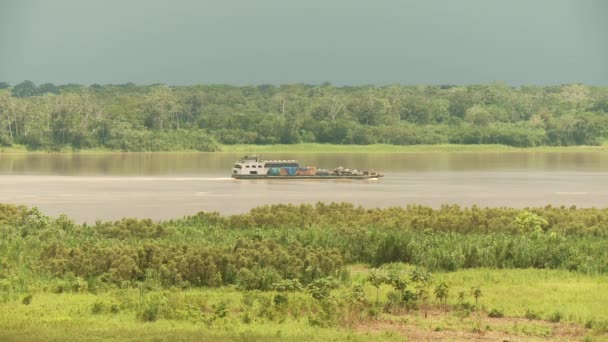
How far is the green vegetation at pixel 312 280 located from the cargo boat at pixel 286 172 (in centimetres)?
5006

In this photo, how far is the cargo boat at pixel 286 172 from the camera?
274ft

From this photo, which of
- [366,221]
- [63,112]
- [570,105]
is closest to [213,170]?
[63,112]

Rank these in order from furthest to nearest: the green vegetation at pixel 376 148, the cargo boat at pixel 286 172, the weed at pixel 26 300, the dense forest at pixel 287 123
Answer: the green vegetation at pixel 376 148 < the dense forest at pixel 287 123 < the cargo boat at pixel 286 172 < the weed at pixel 26 300

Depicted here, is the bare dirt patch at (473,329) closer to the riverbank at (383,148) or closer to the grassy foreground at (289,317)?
the grassy foreground at (289,317)

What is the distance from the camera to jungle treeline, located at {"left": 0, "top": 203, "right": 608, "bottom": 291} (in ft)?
74.8

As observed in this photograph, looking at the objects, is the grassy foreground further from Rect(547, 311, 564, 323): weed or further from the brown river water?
the brown river water

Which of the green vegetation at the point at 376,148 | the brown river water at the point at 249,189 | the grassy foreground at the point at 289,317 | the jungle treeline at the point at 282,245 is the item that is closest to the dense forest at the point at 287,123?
the green vegetation at the point at 376,148

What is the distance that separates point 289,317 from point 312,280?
4.12m

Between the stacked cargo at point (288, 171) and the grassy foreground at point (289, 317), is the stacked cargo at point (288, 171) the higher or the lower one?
the lower one

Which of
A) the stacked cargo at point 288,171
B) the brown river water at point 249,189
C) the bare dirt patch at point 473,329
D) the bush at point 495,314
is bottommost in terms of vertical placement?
the brown river water at point 249,189

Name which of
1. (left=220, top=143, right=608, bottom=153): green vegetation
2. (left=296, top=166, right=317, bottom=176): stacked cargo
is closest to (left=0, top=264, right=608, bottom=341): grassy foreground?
(left=296, top=166, right=317, bottom=176): stacked cargo

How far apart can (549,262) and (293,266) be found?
7.35 metres

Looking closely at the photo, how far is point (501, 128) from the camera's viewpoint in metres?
170

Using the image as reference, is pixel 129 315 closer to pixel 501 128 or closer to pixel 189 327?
pixel 189 327
